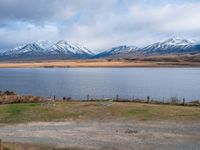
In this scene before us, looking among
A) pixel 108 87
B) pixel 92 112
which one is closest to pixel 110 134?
pixel 92 112

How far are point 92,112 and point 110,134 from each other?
31.9 ft

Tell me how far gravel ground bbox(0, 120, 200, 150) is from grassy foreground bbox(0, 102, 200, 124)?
6.92ft

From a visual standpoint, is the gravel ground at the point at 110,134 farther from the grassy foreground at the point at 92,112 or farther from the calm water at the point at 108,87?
the calm water at the point at 108,87

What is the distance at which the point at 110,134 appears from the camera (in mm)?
27266

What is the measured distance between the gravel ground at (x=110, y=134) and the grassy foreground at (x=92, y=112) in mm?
2111

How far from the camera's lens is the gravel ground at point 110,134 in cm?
2388

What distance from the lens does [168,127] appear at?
98.6 feet

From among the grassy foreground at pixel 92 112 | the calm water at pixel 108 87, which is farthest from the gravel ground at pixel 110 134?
the calm water at pixel 108 87

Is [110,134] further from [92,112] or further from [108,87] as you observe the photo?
[108,87]

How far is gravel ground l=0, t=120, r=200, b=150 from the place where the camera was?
2388 centimetres

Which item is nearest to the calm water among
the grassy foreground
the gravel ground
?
the grassy foreground

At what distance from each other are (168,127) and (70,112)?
10.8 m

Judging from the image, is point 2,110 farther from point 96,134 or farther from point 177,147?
point 177,147

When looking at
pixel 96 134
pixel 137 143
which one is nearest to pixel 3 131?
pixel 96 134
